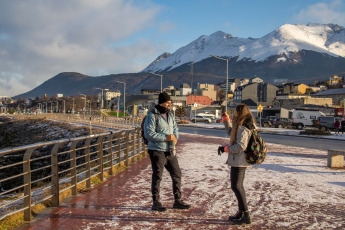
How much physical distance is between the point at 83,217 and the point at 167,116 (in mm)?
2152

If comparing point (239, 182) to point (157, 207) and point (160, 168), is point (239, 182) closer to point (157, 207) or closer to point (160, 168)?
point (160, 168)

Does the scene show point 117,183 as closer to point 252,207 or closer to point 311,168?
point 252,207

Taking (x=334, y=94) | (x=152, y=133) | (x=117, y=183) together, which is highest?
(x=334, y=94)

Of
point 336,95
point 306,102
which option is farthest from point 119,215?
point 336,95

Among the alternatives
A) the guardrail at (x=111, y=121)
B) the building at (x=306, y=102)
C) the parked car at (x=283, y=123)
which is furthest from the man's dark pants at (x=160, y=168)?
the building at (x=306, y=102)

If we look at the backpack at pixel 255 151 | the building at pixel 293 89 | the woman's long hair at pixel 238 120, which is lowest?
the backpack at pixel 255 151

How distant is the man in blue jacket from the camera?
5.28 metres

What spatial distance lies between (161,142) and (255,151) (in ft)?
5.03

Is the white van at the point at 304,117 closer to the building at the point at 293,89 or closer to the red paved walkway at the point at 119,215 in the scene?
the red paved walkway at the point at 119,215

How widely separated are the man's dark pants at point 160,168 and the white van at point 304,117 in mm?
39703

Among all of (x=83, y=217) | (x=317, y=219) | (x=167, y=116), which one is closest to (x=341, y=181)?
(x=317, y=219)

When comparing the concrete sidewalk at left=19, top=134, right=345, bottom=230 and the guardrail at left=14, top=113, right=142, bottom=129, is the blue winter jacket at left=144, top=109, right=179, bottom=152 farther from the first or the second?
the guardrail at left=14, top=113, right=142, bottom=129

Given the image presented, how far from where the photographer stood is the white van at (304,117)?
41.8 m

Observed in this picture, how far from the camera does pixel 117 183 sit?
7922 mm
